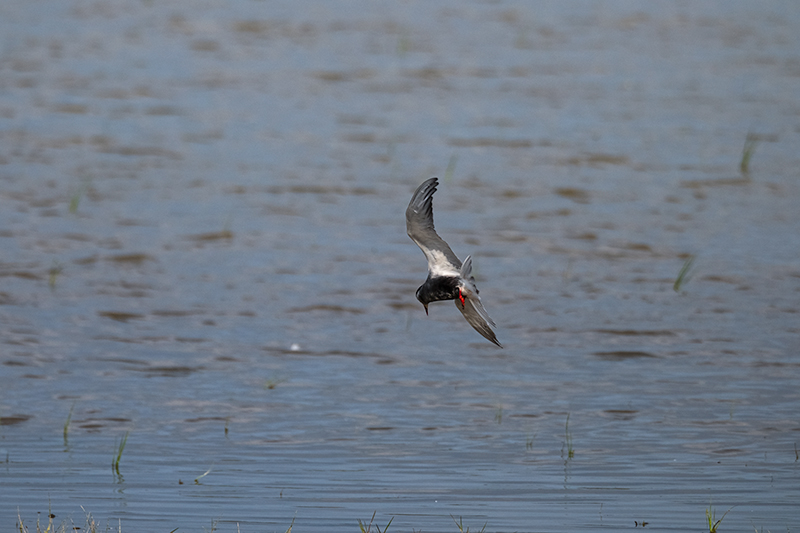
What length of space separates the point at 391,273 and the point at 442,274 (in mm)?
5131

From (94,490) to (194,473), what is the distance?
1.78ft

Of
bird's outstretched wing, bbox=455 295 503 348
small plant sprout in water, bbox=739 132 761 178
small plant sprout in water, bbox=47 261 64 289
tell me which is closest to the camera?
bird's outstretched wing, bbox=455 295 503 348

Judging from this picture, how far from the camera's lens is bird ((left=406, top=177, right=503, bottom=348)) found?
5.04m

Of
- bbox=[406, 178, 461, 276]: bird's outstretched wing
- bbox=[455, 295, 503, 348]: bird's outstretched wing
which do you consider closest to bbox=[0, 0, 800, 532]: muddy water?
bbox=[455, 295, 503, 348]: bird's outstretched wing

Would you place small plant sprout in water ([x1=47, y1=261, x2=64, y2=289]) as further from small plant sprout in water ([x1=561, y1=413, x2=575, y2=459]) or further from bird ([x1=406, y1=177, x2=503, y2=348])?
bird ([x1=406, y1=177, x2=503, y2=348])

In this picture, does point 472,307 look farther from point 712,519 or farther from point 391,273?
point 391,273

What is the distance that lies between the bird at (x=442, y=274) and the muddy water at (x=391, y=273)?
3.56ft

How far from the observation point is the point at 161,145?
45.3 feet

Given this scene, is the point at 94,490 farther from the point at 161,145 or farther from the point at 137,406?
Answer: the point at 161,145

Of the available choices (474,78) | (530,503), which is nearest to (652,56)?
(474,78)

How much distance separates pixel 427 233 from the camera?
5.48 metres

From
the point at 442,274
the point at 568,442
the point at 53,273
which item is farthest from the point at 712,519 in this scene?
the point at 53,273

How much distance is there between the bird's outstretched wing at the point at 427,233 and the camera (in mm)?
5375

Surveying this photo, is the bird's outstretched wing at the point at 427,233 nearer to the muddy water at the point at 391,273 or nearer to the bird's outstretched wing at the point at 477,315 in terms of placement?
the bird's outstretched wing at the point at 477,315
